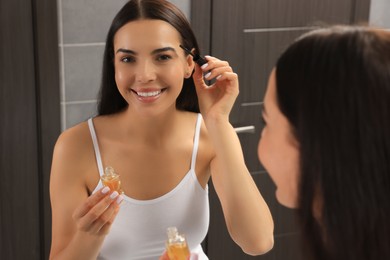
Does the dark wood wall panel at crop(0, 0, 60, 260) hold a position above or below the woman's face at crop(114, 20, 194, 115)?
below

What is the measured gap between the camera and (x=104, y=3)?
2443mm

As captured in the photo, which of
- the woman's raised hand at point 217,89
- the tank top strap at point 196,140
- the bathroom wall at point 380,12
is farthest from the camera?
the bathroom wall at point 380,12

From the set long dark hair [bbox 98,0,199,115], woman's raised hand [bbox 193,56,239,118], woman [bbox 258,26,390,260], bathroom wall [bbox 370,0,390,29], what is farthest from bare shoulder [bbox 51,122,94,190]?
bathroom wall [bbox 370,0,390,29]

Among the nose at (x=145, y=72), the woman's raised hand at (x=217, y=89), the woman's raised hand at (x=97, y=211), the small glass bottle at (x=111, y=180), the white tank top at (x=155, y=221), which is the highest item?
the nose at (x=145, y=72)

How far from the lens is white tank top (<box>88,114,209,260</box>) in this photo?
1.79 meters

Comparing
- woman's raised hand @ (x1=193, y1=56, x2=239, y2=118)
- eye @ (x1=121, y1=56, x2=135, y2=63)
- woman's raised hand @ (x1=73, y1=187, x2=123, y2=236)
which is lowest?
woman's raised hand @ (x1=73, y1=187, x2=123, y2=236)

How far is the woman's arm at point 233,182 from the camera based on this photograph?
70.6 inches

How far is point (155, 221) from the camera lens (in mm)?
1822

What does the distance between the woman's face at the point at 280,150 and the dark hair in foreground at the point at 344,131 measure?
0.03 meters

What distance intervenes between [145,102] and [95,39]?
83cm

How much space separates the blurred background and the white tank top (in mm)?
651

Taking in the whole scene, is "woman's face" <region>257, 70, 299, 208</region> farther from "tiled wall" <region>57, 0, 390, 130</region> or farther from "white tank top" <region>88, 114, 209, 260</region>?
"tiled wall" <region>57, 0, 390, 130</region>

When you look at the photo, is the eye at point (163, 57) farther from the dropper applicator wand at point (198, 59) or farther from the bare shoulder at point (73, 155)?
the bare shoulder at point (73, 155)

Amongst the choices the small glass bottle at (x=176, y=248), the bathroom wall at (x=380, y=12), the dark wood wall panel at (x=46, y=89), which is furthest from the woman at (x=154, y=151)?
the bathroom wall at (x=380, y=12)
